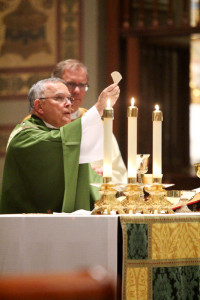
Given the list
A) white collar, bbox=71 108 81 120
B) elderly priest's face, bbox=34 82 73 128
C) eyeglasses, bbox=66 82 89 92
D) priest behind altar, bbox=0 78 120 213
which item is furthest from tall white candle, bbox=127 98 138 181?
eyeglasses, bbox=66 82 89 92

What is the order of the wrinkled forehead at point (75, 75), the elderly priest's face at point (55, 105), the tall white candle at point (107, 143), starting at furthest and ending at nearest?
the wrinkled forehead at point (75, 75)
the elderly priest's face at point (55, 105)
the tall white candle at point (107, 143)

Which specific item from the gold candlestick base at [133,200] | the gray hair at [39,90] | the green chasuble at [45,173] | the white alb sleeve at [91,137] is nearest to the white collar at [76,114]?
the gray hair at [39,90]

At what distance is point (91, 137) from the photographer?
3355 millimetres

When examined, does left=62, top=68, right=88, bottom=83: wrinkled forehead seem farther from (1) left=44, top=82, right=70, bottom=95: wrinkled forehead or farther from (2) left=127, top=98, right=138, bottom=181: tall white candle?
(2) left=127, top=98, right=138, bottom=181: tall white candle

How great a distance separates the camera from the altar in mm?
2537

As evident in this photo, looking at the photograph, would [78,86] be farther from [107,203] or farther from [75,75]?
[107,203]

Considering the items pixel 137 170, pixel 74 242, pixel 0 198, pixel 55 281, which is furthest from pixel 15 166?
pixel 55 281

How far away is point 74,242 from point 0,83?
4.96 m

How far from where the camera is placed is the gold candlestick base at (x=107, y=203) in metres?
2.71

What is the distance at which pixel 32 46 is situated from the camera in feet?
23.8

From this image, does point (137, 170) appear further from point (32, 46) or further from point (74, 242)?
point (32, 46)

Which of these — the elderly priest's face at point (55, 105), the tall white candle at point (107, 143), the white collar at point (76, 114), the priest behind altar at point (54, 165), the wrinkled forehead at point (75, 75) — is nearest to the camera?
the tall white candle at point (107, 143)

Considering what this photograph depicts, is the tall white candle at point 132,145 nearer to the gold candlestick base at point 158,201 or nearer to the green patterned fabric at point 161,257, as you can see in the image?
the gold candlestick base at point 158,201

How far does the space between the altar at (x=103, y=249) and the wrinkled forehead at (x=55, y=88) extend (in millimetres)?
1421
